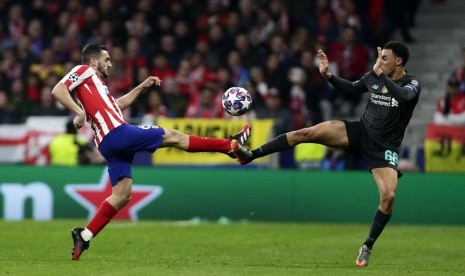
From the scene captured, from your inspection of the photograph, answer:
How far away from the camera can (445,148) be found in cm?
1866

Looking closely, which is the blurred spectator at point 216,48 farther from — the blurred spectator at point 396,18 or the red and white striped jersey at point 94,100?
the red and white striped jersey at point 94,100

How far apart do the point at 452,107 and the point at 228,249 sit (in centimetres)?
685

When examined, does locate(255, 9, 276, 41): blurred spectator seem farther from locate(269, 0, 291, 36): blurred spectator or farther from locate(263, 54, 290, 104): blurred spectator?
locate(263, 54, 290, 104): blurred spectator

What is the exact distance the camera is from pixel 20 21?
2417 cm

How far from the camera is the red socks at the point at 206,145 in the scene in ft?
39.5

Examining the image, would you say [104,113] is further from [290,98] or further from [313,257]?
[290,98]

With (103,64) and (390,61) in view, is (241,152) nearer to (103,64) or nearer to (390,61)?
(103,64)

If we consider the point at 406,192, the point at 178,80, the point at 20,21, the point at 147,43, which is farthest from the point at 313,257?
the point at 20,21

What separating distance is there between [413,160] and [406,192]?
1.96 ft

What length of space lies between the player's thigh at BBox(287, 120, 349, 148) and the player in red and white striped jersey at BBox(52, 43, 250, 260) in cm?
102

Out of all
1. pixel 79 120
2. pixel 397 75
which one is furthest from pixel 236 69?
pixel 79 120

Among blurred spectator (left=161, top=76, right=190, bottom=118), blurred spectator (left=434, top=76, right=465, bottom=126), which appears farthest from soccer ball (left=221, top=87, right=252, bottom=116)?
blurred spectator (left=161, top=76, right=190, bottom=118)

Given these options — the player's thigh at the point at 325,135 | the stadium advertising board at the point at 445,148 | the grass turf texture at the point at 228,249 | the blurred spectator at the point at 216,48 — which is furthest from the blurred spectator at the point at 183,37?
the player's thigh at the point at 325,135

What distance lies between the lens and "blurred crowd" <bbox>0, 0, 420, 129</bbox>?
20844 mm
